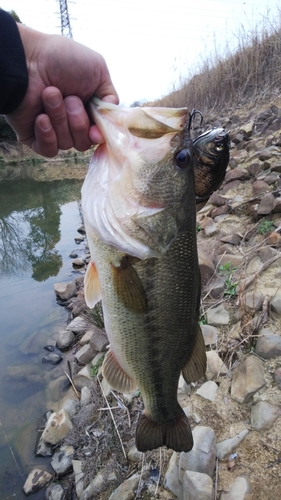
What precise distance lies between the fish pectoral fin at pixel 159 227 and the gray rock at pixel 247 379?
1573 mm

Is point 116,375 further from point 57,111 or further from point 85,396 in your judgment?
point 85,396

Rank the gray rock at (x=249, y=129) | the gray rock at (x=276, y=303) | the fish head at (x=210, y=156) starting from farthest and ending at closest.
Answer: the gray rock at (x=249, y=129), the gray rock at (x=276, y=303), the fish head at (x=210, y=156)

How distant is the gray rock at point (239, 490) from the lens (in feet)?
6.72

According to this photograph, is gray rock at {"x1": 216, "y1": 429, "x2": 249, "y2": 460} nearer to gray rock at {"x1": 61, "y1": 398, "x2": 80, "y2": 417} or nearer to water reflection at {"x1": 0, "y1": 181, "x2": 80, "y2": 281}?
gray rock at {"x1": 61, "y1": 398, "x2": 80, "y2": 417}

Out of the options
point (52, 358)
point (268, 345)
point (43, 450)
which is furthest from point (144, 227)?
point (52, 358)

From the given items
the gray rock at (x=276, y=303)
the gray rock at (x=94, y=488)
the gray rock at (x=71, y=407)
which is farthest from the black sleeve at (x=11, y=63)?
the gray rock at (x=71, y=407)

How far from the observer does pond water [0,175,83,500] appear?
362cm

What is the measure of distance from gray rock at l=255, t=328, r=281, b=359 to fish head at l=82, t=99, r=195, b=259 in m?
1.63

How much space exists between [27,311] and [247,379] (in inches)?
180

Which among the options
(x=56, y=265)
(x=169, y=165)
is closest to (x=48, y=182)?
(x=56, y=265)

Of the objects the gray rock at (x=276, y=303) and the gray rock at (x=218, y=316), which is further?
the gray rock at (x=218, y=316)

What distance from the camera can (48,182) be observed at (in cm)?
1988

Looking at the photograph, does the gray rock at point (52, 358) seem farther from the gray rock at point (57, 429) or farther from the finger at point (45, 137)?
the finger at point (45, 137)

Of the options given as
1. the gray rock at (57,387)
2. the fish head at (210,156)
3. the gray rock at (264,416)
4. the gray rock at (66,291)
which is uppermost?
the fish head at (210,156)
